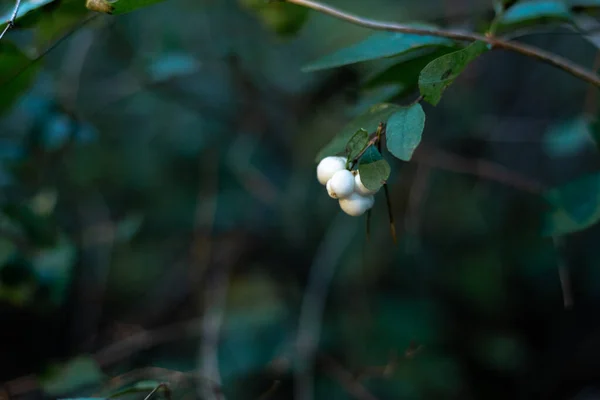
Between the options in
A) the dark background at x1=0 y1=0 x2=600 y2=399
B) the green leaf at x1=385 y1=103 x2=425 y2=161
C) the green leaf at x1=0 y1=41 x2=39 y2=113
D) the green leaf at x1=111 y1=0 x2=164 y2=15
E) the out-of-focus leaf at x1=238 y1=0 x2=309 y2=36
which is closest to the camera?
the green leaf at x1=385 y1=103 x2=425 y2=161

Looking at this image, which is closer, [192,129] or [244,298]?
[244,298]

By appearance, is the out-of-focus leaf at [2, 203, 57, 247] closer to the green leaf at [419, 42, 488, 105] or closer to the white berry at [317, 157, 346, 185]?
the white berry at [317, 157, 346, 185]

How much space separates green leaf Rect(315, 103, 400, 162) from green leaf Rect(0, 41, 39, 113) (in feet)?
1.68

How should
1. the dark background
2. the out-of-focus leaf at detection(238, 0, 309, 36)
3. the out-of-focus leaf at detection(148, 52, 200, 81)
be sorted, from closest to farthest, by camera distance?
the out-of-focus leaf at detection(238, 0, 309, 36)
the out-of-focus leaf at detection(148, 52, 200, 81)
the dark background

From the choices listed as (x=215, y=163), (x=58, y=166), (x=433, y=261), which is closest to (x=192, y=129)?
(x=215, y=163)

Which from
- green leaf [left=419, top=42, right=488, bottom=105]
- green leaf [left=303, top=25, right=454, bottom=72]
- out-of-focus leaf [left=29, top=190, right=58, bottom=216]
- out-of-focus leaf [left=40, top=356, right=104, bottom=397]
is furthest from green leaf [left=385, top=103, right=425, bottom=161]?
out-of-focus leaf [left=29, top=190, right=58, bottom=216]

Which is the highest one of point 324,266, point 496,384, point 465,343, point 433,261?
point 324,266

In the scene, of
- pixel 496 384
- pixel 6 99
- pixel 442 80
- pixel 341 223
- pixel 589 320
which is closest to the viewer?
pixel 442 80

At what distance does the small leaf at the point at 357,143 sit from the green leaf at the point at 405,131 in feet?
0.08

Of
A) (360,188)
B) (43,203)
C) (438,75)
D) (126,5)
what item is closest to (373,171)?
(360,188)

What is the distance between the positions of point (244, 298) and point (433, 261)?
664mm

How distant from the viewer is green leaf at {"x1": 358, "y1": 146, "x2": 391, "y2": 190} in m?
0.66

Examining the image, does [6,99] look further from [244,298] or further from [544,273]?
[544,273]

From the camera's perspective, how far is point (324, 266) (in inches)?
68.3
